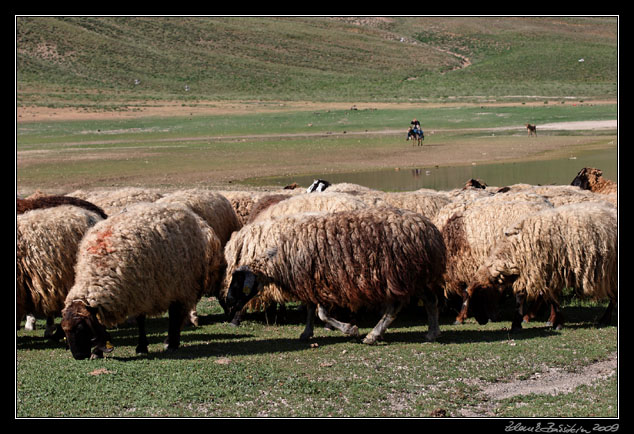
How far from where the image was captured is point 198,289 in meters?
9.91

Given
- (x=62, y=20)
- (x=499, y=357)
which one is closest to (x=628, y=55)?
(x=499, y=357)

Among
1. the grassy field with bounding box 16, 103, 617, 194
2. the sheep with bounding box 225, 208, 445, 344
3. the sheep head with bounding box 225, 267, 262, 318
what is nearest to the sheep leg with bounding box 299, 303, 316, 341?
the sheep with bounding box 225, 208, 445, 344

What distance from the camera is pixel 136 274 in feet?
29.9

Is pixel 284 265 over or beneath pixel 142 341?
over

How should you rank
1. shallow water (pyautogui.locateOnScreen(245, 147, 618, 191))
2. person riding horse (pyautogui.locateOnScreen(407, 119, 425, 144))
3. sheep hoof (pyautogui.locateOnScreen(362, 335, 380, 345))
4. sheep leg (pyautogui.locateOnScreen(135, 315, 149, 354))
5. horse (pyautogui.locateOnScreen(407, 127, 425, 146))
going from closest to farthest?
sheep leg (pyautogui.locateOnScreen(135, 315, 149, 354))
sheep hoof (pyautogui.locateOnScreen(362, 335, 380, 345))
shallow water (pyautogui.locateOnScreen(245, 147, 618, 191))
person riding horse (pyautogui.locateOnScreen(407, 119, 425, 144))
horse (pyautogui.locateOnScreen(407, 127, 425, 146))

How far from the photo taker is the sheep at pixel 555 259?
1028 cm

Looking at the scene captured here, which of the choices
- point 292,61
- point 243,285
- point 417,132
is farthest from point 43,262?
point 292,61

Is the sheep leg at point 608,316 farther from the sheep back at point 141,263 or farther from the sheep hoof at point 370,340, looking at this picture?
the sheep back at point 141,263

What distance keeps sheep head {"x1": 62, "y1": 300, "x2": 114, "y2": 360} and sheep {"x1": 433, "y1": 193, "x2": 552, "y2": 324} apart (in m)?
5.22

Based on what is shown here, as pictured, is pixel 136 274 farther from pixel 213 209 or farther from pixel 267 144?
pixel 267 144

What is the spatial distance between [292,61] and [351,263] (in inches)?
4577

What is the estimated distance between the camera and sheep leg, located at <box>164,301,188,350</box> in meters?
9.57

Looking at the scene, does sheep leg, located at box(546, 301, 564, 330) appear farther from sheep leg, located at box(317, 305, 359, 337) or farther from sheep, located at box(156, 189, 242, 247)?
sheep, located at box(156, 189, 242, 247)

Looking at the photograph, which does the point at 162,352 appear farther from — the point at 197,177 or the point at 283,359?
the point at 197,177
